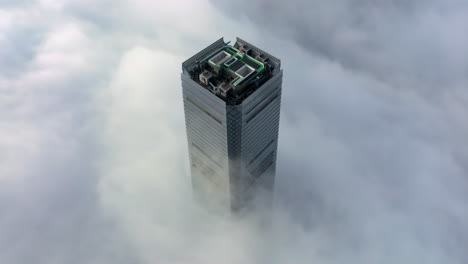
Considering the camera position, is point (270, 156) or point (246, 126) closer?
point (246, 126)

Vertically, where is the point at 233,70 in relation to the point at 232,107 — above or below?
above

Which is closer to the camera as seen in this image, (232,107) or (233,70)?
(232,107)

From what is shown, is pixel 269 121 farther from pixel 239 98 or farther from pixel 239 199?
pixel 239 199

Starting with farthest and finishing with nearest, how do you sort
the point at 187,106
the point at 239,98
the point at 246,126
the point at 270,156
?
the point at 270,156
the point at 187,106
the point at 246,126
the point at 239,98

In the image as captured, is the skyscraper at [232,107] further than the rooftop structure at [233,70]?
Yes

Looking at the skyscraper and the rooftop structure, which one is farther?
the skyscraper

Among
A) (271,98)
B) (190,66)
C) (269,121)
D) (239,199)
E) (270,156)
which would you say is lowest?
(239,199)

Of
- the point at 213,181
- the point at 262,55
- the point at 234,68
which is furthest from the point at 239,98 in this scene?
the point at 213,181

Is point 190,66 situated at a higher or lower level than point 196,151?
higher
